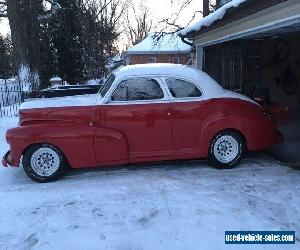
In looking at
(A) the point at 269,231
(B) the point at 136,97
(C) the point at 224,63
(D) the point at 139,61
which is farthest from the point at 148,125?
(D) the point at 139,61

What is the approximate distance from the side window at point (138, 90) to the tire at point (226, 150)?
1.19 metres

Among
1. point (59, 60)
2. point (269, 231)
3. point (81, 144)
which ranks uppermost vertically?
point (59, 60)

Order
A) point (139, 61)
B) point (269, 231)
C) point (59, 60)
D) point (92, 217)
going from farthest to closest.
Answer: point (139, 61) < point (59, 60) < point (92, 217) < point (269, 231)

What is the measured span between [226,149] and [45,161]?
2.89 metres

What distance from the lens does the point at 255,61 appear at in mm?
13336

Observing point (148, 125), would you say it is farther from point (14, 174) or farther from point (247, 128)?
point (14, 174)

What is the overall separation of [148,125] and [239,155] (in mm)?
1584

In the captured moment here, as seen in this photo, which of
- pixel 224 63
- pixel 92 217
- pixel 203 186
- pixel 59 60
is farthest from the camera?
pixel 59 60

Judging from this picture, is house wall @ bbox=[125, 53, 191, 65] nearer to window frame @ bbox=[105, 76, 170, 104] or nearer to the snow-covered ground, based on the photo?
window frame @ bbox=[105, 76, 170, 104]

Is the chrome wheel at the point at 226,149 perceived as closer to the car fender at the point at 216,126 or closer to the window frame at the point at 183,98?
the car fender at the point at 216,126

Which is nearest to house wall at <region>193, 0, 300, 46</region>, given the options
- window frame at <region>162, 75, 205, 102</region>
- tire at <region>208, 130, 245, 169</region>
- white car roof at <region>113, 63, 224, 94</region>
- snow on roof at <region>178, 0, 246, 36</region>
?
snow on roof at <region>178, 0, 246, 36</region>

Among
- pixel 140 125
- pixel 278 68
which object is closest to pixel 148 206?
pixel 140 125

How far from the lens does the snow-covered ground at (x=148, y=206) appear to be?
4508 millimetres

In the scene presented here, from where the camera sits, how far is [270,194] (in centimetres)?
Answer: 566
